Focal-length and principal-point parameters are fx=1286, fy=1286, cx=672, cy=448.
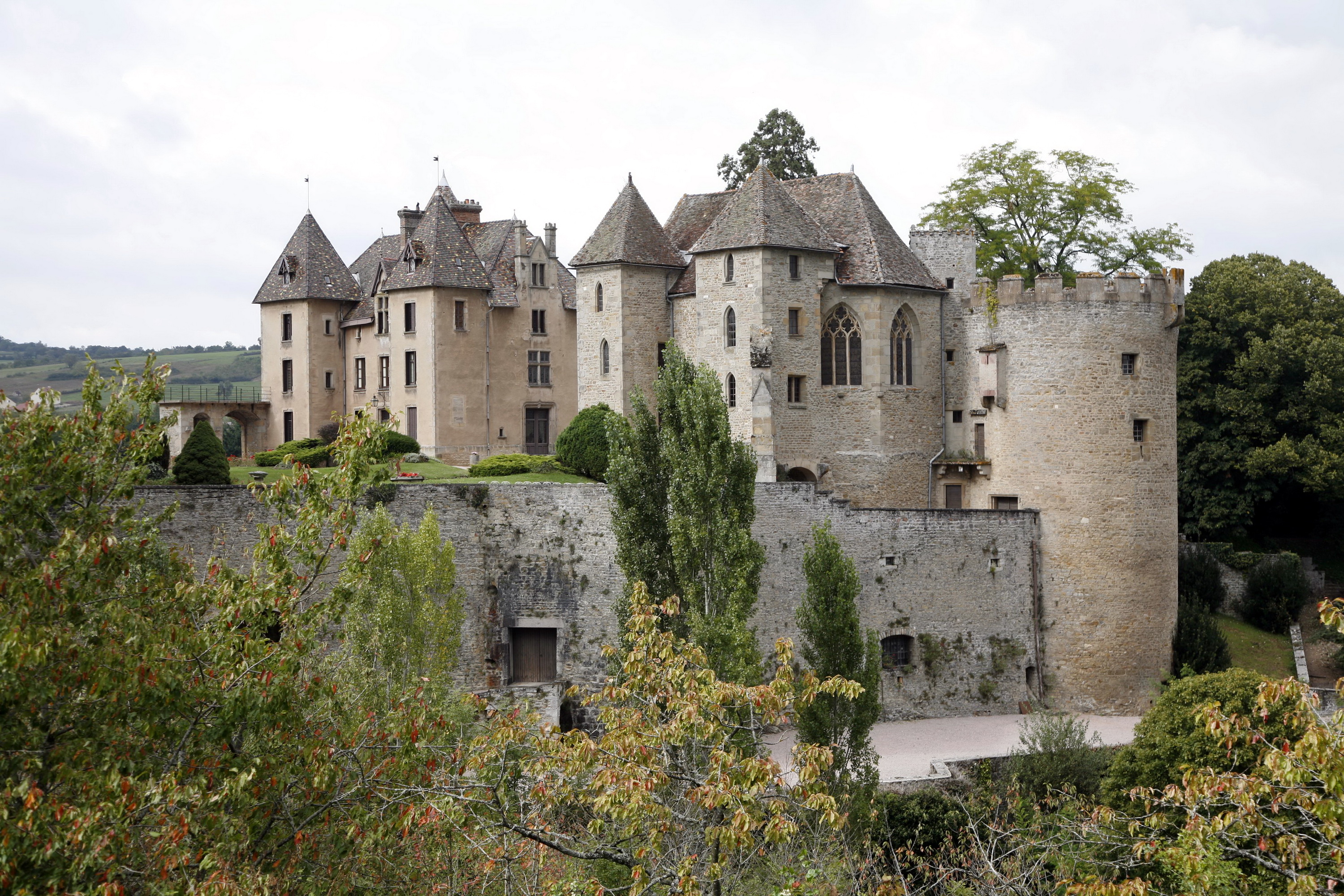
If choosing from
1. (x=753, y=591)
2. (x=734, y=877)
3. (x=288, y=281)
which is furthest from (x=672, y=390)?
(x=288, y=281)

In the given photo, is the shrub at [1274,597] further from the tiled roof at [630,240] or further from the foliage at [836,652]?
the tiled roof at [630,240]

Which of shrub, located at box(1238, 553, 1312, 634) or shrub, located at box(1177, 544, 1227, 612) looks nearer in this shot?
shrub, located at box(1177, 544, 1227, 612)

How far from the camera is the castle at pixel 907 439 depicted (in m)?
30.3

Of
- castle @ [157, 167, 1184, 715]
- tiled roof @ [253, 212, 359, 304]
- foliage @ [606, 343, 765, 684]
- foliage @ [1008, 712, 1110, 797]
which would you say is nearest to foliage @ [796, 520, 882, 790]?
foliage @ [606, 343, 765, 684]

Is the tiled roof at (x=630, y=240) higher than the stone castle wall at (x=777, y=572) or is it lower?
higher

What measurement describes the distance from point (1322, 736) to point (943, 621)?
21300mm

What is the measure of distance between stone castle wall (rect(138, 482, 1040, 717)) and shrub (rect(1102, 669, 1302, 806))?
23.3 feet

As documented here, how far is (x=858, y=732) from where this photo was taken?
80.5ft

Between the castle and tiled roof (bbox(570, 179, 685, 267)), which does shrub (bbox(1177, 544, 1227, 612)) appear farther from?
tiled roof (bbox(570, 179, 685, 267))

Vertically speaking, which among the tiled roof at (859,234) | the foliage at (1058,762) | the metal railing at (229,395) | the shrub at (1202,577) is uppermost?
the tiled roof at (859,234)

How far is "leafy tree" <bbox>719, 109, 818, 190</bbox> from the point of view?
167 feet

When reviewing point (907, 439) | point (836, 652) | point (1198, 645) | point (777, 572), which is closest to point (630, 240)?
point (907, 439)

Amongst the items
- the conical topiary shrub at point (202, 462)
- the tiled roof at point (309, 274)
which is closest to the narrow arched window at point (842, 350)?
the conical topiary shrub at point (202, 462)

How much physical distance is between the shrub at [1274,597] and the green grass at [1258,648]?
31cm
